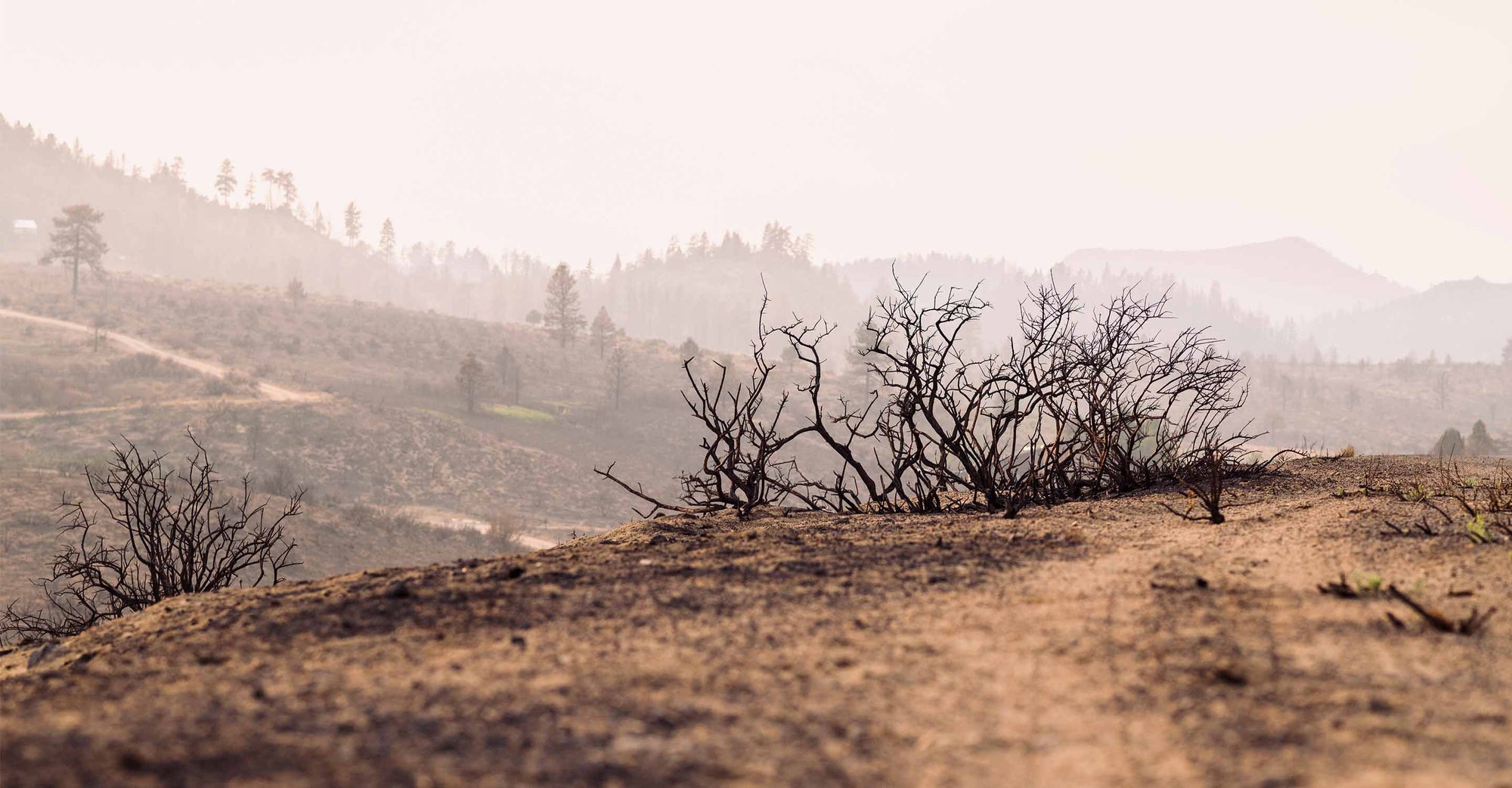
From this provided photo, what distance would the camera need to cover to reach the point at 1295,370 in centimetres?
11981

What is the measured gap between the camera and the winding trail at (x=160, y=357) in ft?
129

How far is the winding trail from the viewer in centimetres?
3925

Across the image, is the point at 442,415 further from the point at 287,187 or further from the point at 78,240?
the point at 287,187

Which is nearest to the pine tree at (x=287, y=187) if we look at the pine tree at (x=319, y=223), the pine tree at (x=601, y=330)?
the pine tree at (x=319, y=223)

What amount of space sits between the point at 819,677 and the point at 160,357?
186 ft

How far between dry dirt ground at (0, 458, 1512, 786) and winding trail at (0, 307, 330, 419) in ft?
145

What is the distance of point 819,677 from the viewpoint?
2420mm

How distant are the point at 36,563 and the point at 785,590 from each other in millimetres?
22247

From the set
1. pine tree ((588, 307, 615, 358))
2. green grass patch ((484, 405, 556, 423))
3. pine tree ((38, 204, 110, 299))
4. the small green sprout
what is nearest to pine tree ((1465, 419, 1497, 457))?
the small green sprout

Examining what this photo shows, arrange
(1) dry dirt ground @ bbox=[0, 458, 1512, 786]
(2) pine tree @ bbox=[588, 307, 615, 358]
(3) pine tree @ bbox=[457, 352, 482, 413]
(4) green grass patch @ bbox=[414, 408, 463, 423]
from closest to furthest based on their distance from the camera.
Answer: (1) dry dirt ground @ bbox=[0, 458, 1512, 786] → (4) green grass patch @ bbox=[414, 408, 463, 423] → (3) pine tree @ bbox=[457, 352, 482, 413] → (2) pine tree @ bbox=[588, 307, 615, 358]

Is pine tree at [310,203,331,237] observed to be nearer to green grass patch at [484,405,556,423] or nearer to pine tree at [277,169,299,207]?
pine tree at [277,169,299,207]

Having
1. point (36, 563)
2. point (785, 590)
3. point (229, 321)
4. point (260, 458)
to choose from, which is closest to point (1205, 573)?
point (785, 590)

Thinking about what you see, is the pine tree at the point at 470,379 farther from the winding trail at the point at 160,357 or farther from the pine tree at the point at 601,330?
the pine tree at the point at 601,330

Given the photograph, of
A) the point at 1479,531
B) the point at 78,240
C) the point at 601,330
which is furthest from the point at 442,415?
the point at 1479,531
